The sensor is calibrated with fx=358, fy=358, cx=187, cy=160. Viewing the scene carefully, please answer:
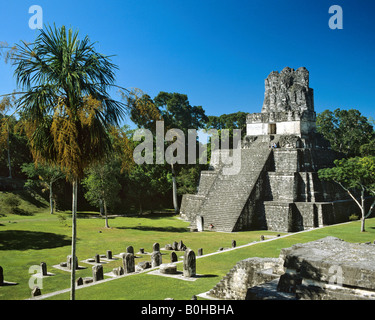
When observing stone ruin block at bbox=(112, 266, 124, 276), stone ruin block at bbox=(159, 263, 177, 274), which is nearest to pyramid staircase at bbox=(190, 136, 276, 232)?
stone ruin block at bbox=(112, 266, 124, 276)

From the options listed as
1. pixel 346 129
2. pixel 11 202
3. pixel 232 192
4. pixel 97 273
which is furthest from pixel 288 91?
pixel 11 202

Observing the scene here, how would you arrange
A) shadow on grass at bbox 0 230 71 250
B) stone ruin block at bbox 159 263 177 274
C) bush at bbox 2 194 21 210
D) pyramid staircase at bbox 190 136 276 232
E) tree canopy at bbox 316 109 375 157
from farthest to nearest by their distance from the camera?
tree canopy at bbox 316 109 375 157 → bush at bbox 2 194 21 210 → pyramid staircase at bbox 190 136 276 232 → shadow on grass at bbox 0 230 71 250 → stone ruin block at bbox 159 263 177 274

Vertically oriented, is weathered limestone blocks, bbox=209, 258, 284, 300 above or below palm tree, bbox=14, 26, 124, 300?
below

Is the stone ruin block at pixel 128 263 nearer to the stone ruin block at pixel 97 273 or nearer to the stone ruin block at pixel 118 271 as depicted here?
the stone ruin block at pixel 118 271

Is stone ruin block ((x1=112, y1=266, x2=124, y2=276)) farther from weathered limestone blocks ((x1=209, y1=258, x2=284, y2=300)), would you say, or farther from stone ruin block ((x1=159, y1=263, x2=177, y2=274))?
weathered limestone blocks ((x1=209, y1=258, x2=284, y2=300))

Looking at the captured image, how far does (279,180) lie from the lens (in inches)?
901

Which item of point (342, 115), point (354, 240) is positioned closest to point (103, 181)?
point (354, 240)

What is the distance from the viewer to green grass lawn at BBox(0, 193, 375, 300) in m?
9.37

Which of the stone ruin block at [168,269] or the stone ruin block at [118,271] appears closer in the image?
the stone ruin block at [168,269]

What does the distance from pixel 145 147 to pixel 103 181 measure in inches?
377

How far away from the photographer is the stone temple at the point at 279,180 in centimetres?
2131

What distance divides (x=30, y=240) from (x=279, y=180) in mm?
14802

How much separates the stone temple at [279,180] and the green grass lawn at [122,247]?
139cm

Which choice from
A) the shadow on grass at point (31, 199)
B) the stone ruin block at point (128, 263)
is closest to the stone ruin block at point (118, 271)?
the stone ruin block at point (128, 263)
